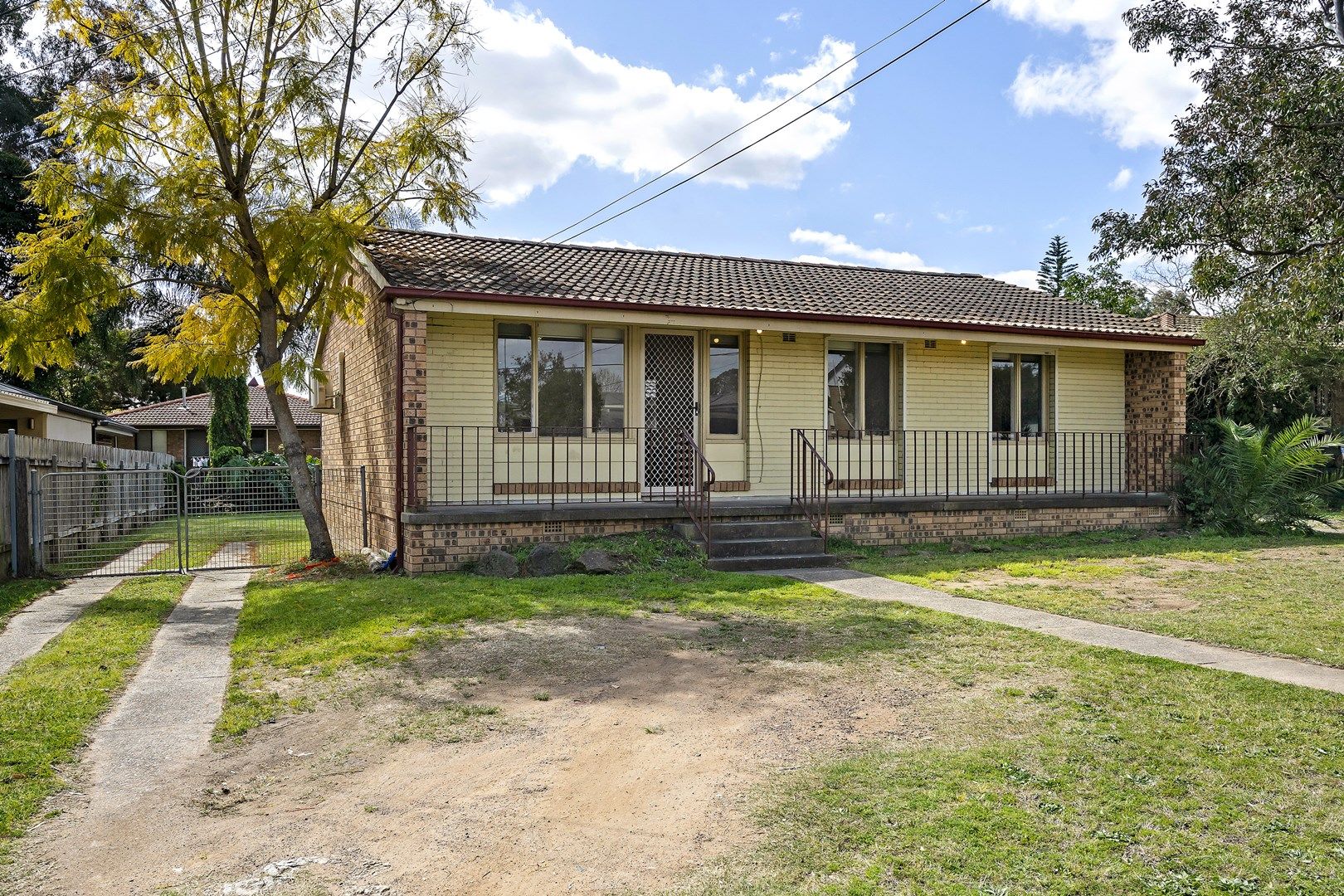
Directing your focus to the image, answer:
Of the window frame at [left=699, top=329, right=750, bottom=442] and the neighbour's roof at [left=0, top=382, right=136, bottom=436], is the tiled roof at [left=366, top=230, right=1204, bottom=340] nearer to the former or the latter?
the window frame at [left=699, top=329, right=750, bottom=442]

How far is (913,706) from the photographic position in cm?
540

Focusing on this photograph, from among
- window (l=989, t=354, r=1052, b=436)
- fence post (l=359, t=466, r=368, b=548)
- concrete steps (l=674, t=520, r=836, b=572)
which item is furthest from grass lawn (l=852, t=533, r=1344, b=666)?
fence post (l=359, t=466, r=368, b=548)

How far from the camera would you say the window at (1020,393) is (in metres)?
15.6

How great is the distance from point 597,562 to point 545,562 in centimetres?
58

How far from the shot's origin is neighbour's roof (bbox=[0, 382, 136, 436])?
16.5 meters

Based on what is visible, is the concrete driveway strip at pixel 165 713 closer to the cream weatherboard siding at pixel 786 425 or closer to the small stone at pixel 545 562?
the small stone at pixel 545 562

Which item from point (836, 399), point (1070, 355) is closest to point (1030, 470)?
point (1070, 355)

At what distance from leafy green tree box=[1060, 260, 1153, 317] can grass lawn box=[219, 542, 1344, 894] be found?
27.1 metres

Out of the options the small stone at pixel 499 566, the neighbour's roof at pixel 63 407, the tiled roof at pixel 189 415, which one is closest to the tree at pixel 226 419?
the neighbour's roof at pixel 63 407

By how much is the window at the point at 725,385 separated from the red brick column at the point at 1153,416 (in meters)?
6.24

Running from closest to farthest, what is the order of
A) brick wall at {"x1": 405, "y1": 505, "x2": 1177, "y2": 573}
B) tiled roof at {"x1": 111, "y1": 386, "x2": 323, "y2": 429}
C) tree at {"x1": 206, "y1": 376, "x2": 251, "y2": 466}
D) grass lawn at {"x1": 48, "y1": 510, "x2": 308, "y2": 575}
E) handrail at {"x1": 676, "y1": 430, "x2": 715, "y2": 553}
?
brick wall at {"x1": 405, "y1": 505, "x2": 1177, "y2": 573}
handrail at {"x1": 676, "y1": 430, "x2": 715, "y2": 553}
grass lawn at {"x1": 48, "y1": 510, "x2": 308, "y2": 575}
tree at {"x1": 206, "y1": 376, "x2": 251, "y2": 466}
tiled roof at {"x1": 111, "y1": 386, "x2": 323, "y2": 429}

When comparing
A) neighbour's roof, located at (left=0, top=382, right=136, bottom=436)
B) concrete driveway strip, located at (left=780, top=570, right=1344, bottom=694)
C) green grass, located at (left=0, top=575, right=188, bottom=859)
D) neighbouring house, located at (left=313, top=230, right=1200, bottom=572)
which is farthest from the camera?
neighbour's roof, located at (left=0, top=382, right=136, bottom=436)

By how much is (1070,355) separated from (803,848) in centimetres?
1406

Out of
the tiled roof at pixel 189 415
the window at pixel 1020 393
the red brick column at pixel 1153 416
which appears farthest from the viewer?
the tiled roof at pixel 189 415
